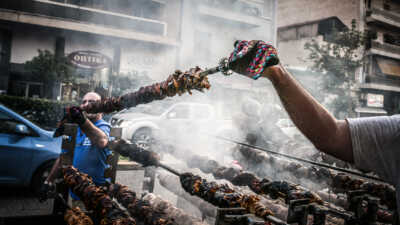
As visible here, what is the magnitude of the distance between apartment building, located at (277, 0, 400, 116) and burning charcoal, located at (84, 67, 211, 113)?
29.2 m

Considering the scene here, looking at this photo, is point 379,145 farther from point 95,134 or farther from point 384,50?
point 384,50

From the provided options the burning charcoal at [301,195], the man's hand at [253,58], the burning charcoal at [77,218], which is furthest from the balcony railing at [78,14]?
the man's hand at [253,58]

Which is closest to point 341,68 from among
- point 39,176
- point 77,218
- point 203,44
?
point 203,44

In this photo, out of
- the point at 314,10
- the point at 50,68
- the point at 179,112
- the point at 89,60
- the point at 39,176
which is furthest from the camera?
the point at 314,10

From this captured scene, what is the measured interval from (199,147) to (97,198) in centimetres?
399

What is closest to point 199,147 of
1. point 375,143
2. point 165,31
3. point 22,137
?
point 22,137

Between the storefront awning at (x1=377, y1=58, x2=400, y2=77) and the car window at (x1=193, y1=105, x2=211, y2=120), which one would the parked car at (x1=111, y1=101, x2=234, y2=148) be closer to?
the car window at (x1=193, y1=105, x2=211, y2=120)

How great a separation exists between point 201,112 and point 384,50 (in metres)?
29.8

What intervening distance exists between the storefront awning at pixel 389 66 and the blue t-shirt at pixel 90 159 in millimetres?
36425

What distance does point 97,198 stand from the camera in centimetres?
258

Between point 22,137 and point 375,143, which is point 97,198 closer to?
point 375,143

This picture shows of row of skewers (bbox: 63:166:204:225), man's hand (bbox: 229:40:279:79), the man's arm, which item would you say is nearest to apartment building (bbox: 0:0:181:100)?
row of skewers (bbox: 63:166:204:225)

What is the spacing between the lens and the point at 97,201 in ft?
8.39

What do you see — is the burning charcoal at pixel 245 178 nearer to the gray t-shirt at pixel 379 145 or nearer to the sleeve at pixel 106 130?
the sleeve at pixel 106 130
